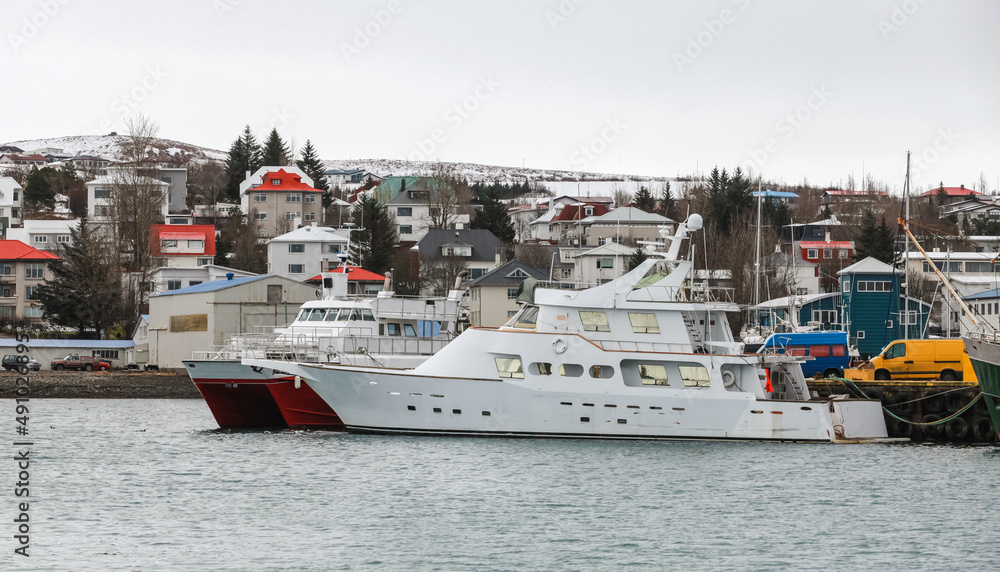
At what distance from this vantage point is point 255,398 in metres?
37.1

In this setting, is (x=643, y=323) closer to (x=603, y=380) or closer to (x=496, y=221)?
(x=603, y=380)

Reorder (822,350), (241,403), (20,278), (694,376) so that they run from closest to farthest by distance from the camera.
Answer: (694,376) < (241,403) < (822,350) < (20,278)

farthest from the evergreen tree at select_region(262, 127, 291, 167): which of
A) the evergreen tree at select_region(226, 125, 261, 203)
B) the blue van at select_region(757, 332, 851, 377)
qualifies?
the blue van at select_region(757, 332, 851, 377)

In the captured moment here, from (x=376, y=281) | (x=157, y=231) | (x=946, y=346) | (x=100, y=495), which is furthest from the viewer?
(x=157, y=231)

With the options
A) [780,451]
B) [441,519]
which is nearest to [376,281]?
[780,451]

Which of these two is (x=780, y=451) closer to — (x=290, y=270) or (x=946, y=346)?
(x=946, y=346)

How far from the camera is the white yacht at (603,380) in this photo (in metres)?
32.3

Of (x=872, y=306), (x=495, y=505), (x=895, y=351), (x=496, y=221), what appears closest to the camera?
(x=495, y=505)

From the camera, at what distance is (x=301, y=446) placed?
1294 inches

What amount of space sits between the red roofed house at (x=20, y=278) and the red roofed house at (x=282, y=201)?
26.3m

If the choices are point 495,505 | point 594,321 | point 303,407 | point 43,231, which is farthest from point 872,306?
point 43,231

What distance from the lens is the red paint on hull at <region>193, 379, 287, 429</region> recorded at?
120 ft

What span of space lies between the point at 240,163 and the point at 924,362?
104039 millimetres

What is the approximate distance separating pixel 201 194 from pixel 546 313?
110 metres
